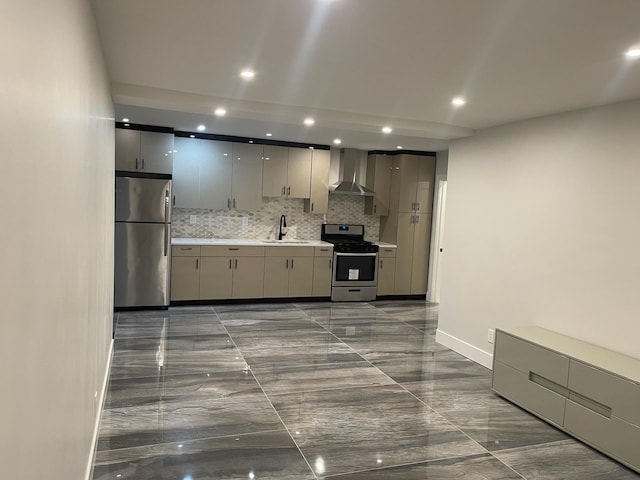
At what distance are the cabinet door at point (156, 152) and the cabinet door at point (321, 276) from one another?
2.54m

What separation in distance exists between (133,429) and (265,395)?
3.35 feet

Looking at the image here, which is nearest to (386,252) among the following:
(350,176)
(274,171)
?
(350,176)

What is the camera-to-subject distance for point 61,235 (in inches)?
57.8

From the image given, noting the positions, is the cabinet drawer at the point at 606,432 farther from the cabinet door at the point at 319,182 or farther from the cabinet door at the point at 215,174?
the cabinet door at the point at 215,174

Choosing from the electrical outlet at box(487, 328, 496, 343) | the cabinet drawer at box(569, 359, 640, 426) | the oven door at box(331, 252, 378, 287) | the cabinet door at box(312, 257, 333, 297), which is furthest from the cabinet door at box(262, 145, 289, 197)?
the cabinet drawer at box(569, 359, 640, 426)

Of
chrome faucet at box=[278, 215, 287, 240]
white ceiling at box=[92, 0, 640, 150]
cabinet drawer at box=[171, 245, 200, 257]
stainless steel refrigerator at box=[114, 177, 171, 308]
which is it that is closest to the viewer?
white ceiling at box=[92, 0, 640, 150]

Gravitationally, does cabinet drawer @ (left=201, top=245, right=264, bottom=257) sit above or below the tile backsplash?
below

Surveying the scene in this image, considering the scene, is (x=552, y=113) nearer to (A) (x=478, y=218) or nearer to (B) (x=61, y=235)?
(A) (x=478, y=218)

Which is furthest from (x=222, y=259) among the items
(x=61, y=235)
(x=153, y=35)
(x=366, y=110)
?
(x=61, y=235)

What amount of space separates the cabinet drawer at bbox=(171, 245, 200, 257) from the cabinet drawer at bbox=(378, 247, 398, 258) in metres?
2.88

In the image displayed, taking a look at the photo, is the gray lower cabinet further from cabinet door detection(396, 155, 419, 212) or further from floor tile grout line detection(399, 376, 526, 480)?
cabinet door detection(396, 155, 419, 212)

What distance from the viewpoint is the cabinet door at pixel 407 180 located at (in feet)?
25.3

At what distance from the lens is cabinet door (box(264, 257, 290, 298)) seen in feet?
22.9

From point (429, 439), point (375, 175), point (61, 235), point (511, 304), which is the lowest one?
point (429, 439)
